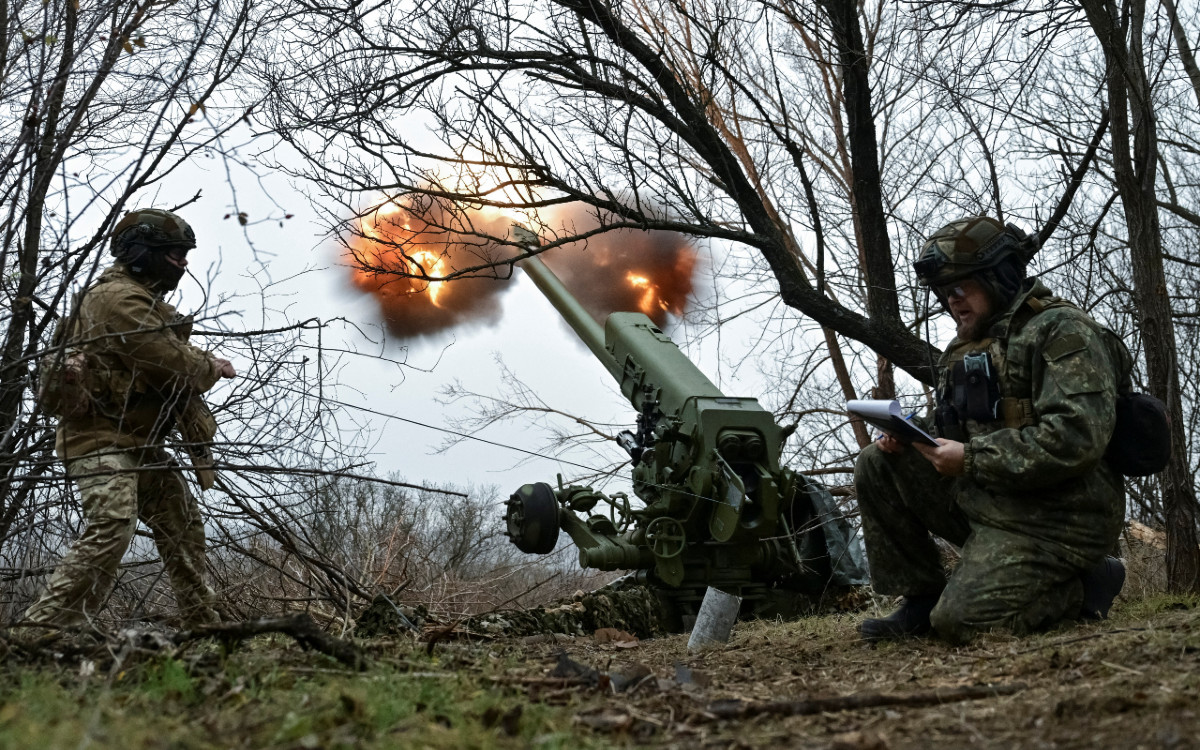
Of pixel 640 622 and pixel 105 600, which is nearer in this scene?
pixel 105 600

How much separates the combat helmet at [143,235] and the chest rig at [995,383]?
3.94 m

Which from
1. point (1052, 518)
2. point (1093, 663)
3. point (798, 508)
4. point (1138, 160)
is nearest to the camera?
point (1093, 663)

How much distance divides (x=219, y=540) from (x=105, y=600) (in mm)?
723

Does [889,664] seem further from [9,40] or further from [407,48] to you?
[407,48]

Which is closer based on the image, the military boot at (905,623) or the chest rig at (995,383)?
the chest rig at (995,383)

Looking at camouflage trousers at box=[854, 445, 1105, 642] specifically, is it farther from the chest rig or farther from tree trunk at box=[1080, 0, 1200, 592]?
tree trunk at box=[1080, 0, 1200, 592]

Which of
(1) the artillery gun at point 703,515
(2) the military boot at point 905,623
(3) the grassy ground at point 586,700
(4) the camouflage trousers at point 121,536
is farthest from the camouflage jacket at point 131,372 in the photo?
(2) the military boot at point 905,623

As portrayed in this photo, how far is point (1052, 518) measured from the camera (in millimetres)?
4699

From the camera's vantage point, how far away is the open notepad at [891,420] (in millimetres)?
4674

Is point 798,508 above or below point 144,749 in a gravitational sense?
above

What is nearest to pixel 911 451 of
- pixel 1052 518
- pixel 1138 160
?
pixel 1052 518

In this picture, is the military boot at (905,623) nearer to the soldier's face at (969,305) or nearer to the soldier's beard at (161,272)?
the soldier's face at (969,305)

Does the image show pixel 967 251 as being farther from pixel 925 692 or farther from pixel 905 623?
pixel 925 692

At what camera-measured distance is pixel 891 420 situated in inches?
185
